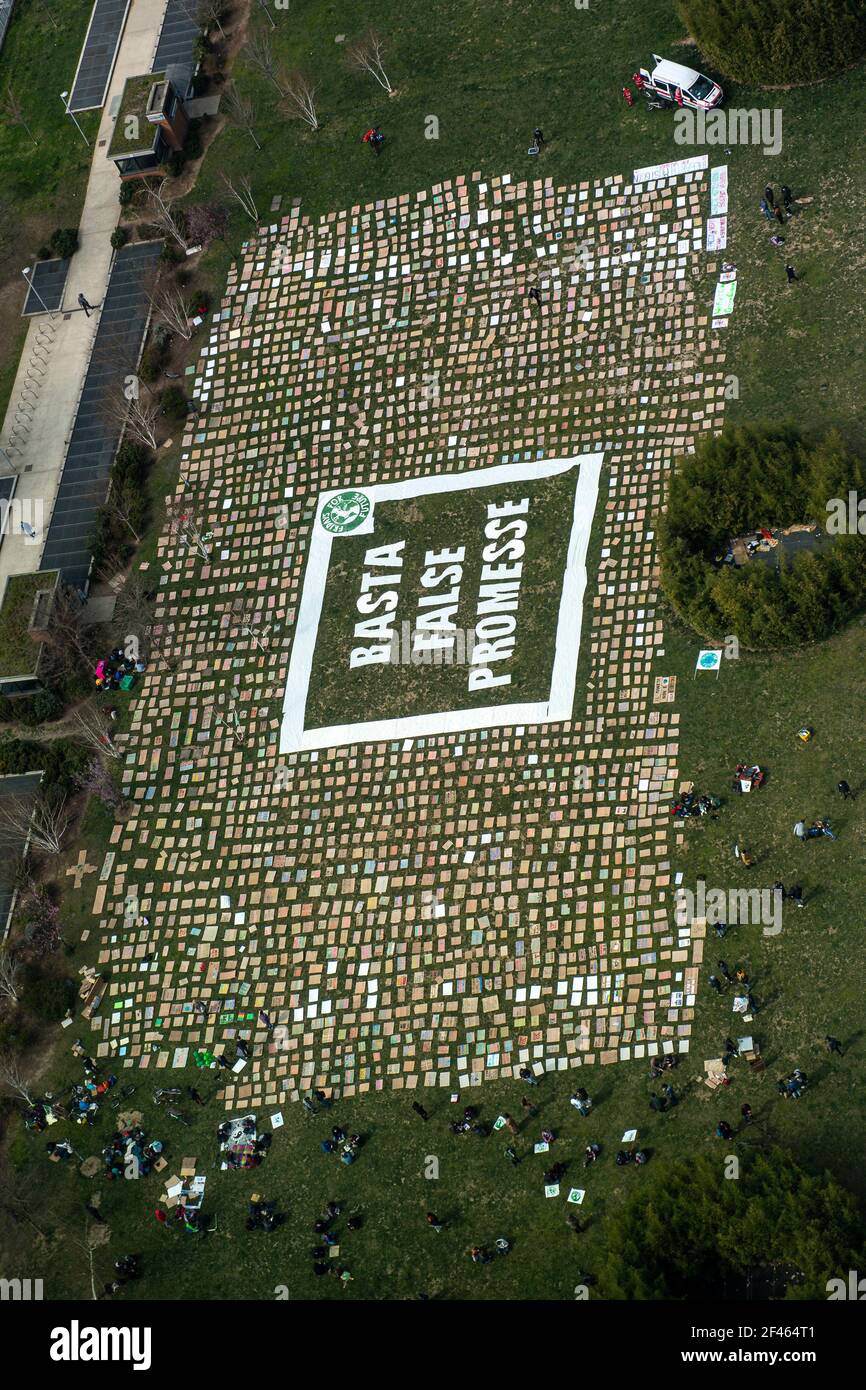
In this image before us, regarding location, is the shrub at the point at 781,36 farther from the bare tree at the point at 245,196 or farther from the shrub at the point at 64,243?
the shrub at the point at 64,243

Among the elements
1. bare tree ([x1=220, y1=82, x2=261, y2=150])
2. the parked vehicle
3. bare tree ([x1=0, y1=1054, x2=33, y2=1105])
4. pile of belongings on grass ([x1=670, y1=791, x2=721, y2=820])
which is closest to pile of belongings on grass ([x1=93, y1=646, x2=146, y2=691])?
bare tree ([x1=0, y1=1054, x2=33, y2=1105])

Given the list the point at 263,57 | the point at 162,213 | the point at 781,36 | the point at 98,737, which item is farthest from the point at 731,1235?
the point at 263,57

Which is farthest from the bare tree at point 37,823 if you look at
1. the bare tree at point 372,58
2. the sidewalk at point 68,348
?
the bare tree at point 372,58

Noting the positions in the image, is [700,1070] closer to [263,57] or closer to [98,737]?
[98,737]

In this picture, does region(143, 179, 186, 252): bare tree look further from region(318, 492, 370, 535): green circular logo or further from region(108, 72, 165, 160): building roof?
region(318, 492, 370, 535): green circular logo

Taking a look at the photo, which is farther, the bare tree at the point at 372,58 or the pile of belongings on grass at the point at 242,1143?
the bare tree at the point at 372,58
